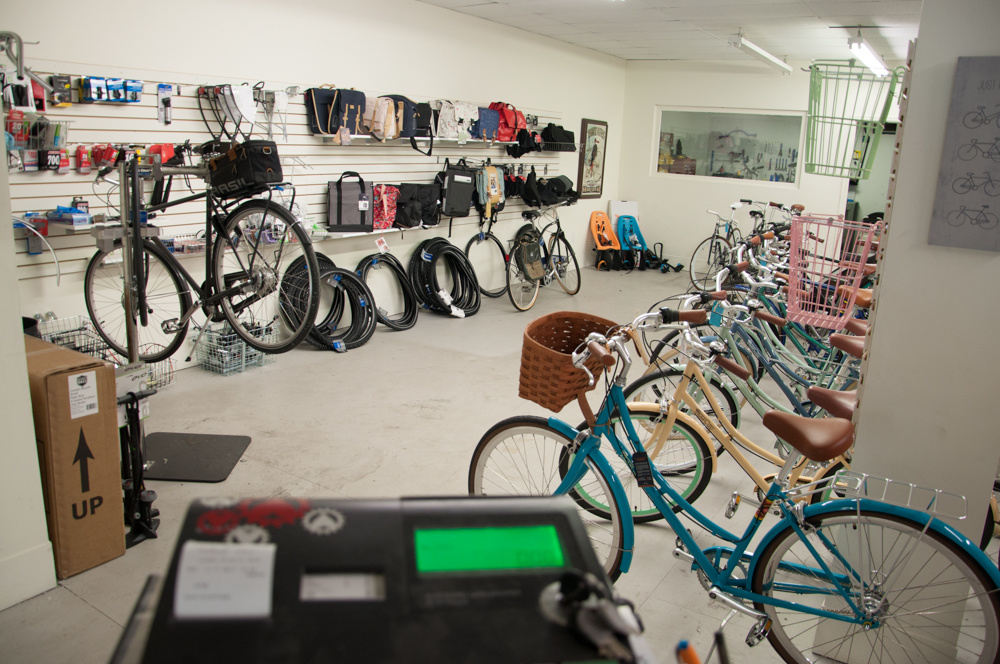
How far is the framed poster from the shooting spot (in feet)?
30.3

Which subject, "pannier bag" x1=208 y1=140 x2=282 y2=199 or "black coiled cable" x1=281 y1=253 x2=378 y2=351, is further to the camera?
"black coiled cable" x1=281 y1=253 x2=378 y2=351

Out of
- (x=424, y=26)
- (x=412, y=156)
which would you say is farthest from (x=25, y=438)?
(x=424, y=26)

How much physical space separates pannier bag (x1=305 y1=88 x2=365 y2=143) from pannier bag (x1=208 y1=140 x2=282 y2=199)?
6.77 ft

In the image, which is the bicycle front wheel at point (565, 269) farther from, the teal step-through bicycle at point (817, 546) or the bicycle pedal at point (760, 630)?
the bicycle pedal at point (760, 630)

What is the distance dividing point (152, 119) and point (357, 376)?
209 centimetres

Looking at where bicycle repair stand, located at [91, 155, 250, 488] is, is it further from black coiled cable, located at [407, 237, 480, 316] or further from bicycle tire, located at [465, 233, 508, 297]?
bicycle tire, located at [465, 233, 508, 297]

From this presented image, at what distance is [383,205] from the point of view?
594cm

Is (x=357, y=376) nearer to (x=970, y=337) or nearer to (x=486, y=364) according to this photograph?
(x=486, y=364)

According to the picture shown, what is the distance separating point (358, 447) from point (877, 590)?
100 inches

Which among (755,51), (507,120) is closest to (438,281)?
(507,120)

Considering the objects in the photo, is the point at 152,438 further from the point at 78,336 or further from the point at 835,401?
the point at 835,401

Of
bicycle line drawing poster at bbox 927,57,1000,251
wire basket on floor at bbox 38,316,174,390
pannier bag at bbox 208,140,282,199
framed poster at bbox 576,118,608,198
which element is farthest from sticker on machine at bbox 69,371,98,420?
framed poster at bbox 576,118,608,198

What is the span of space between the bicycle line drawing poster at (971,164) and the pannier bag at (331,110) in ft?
14.5

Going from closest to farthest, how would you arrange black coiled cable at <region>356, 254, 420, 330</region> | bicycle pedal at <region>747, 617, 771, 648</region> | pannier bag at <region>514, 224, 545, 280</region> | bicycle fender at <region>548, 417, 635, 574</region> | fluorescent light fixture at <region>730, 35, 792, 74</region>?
bicycle pedal at <region>747, 617, 771, 648</region>, bicycle fender at <region>548, 417, 635, 574</region>, black coiled cable at <region>356, 254, 420, 330</region>, fluorescent light fixture at <region>730, 35, 792, 74</region>, pannier bag at <region>514, 224, 545, 280</region>
